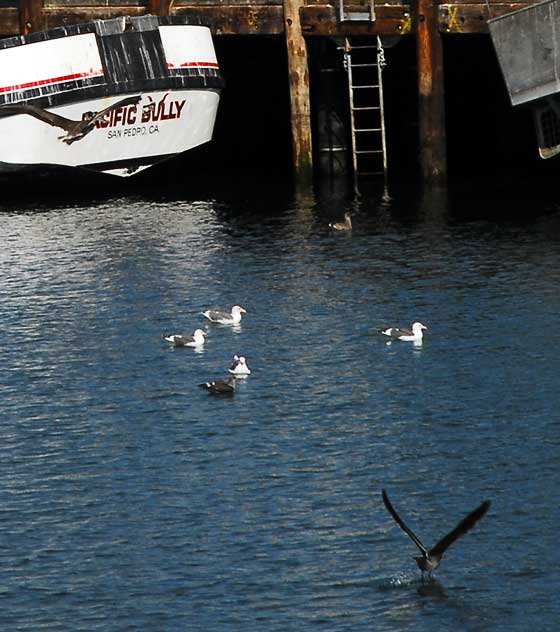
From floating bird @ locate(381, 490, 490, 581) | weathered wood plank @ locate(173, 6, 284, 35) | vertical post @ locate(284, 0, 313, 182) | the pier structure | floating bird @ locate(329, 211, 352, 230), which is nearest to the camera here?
floating bird @ locate(381, 490, 490, 581)

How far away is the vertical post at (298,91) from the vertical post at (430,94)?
122 inches

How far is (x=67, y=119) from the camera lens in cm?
4462

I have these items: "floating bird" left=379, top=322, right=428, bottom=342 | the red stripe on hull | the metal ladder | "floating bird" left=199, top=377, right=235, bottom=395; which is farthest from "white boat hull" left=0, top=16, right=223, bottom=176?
"floating bird" left=199, top=377, right=235, bottom=395

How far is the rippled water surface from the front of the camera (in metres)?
20.4

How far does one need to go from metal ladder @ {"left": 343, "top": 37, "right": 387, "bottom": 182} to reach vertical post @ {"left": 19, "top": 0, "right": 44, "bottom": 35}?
314 inches

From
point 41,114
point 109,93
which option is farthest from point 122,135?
point 41,114

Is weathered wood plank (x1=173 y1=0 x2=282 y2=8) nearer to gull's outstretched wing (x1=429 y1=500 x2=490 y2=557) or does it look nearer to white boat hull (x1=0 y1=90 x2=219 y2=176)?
white boat hull (x1=0 y1=90 x2=219 y2=176)

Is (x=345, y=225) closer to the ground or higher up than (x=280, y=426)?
higher up

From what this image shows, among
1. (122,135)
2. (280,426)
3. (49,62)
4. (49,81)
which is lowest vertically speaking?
(280,426)

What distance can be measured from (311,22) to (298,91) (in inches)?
73.2

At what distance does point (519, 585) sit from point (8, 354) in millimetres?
13121

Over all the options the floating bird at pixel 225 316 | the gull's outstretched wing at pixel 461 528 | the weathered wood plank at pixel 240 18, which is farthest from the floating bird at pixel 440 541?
the weathered wood plank at pixel 240 18

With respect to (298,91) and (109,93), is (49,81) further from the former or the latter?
(298,91)

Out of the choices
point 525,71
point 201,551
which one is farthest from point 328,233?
point 201,551
